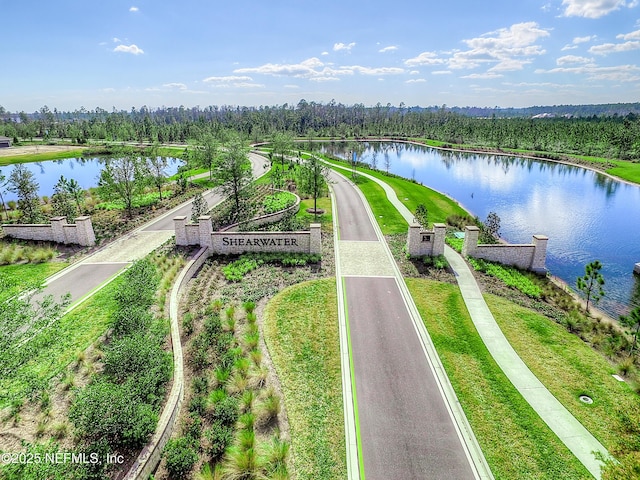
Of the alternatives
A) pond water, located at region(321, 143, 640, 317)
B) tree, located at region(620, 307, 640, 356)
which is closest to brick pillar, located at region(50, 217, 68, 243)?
tree, located at region(620, 307, 640, 356)

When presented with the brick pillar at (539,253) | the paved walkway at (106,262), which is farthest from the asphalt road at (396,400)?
the paved walkway at (106,262)

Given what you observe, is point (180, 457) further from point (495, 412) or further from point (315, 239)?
point (315, 239)

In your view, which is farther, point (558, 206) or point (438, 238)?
point (558, 206)

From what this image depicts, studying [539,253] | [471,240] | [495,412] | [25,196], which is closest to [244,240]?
[471,240]

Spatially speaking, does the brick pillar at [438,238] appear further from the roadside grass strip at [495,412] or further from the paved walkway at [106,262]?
the paved walkway at [106,262]

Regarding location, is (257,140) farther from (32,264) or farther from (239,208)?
(32,264)
